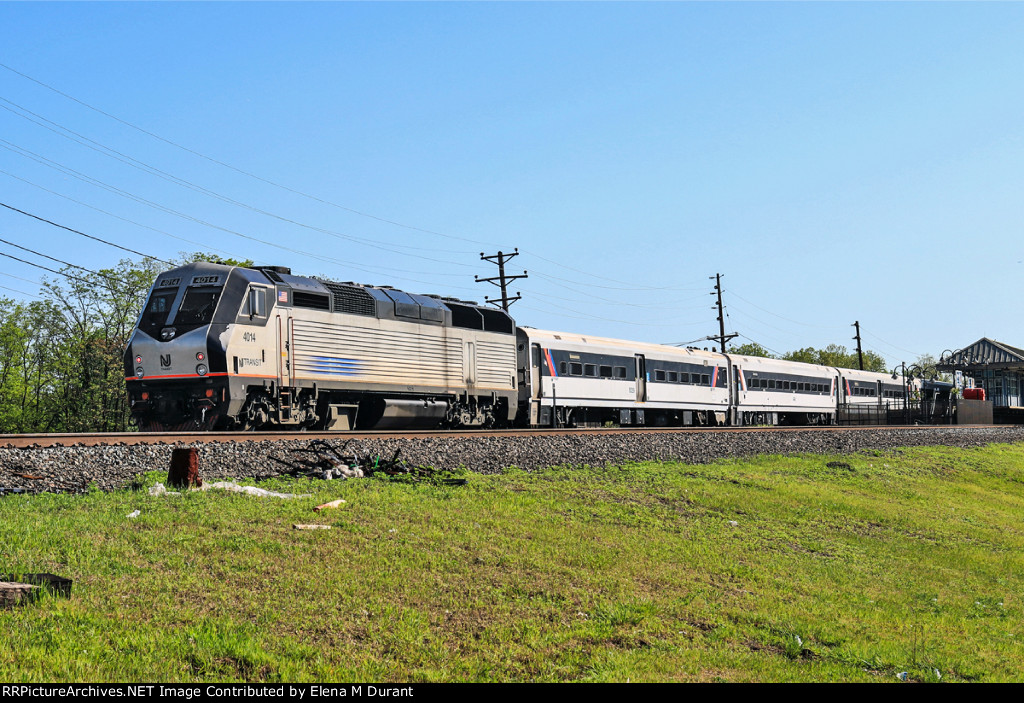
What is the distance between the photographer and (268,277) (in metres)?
21.2

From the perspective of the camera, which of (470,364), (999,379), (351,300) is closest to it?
(351,300)

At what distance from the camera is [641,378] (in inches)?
1564

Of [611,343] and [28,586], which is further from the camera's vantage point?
[611,343]

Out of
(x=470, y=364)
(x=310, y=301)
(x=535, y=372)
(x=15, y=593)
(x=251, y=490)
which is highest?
(x=310, y=301)

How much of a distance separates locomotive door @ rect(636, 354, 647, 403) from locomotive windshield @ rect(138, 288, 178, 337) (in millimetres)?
23525

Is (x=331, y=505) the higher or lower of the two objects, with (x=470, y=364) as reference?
lower

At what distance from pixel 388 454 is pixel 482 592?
25.9 feet

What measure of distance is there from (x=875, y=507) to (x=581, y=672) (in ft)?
39.0

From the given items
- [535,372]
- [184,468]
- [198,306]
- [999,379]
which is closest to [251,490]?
[184,468]

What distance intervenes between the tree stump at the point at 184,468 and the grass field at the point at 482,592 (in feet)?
1.77

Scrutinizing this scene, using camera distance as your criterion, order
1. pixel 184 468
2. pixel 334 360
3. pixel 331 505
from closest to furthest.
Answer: pixel 331 505
pixel 184 468
pixel 334 360

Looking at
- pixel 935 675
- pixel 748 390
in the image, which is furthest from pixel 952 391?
pixel 935 675

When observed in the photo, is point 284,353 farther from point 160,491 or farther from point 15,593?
point 15,593

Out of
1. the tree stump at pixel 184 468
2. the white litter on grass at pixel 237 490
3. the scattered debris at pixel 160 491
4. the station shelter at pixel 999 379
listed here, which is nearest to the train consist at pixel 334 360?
the tree stump at pixel 184 468
